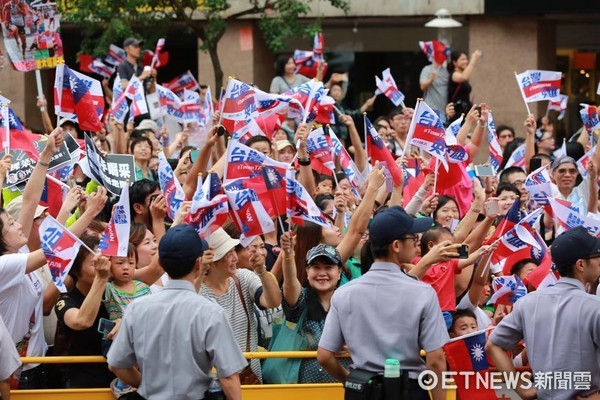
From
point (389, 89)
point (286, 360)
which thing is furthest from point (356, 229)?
point (389, 89)

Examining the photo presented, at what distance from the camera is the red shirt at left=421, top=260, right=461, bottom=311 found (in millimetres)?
8759

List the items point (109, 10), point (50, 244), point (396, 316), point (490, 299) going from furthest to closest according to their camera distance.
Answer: point (109, 10) < point (490, 299) < point (50, 244) < point (396, 316)

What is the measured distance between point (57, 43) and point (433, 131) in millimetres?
3738

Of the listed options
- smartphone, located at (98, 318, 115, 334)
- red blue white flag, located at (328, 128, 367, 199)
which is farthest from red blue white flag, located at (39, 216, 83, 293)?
red blue white flag, located at (328, 128, 367, 199)

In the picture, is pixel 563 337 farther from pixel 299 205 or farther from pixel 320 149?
pixel 320 149

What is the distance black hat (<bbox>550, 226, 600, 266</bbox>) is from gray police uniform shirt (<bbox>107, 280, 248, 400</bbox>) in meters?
1.85

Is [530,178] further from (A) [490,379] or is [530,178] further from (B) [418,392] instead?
(B) [418,392]

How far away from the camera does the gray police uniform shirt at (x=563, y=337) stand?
6.77 m

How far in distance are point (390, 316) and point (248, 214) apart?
1.95 m

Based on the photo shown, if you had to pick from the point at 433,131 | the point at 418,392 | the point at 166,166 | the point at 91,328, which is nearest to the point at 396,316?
the point at 418,392

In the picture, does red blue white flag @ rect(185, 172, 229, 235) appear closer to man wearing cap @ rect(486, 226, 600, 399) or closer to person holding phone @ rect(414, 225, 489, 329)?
person holding phone @ rect(414, 225, 489, 329)

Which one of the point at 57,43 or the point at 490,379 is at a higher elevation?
the point at 57,43

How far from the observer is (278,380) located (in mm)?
8055

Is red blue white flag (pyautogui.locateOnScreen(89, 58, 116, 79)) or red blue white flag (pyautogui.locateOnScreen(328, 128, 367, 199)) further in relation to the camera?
red blue white flag (pyautogui.locateOnScreen(89, 58, 116, 79))
